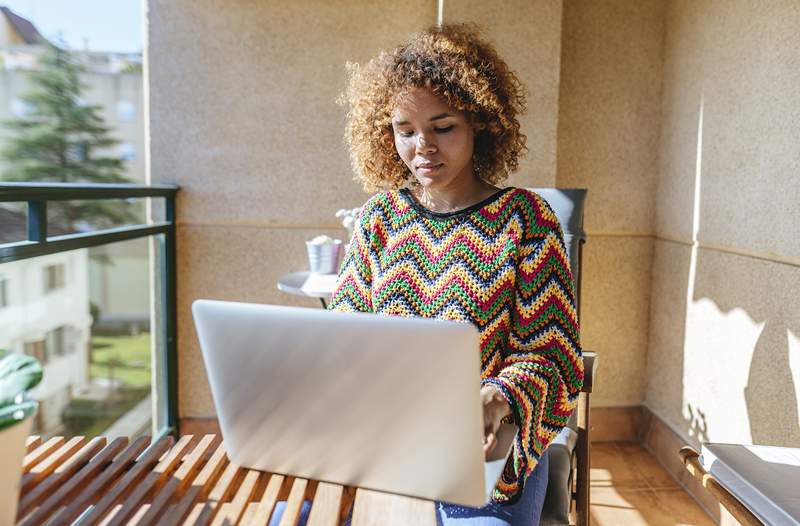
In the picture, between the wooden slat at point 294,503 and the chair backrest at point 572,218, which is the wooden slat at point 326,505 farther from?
the chair backrest at point 572,218

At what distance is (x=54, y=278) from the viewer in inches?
110

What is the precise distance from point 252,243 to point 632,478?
1898mm

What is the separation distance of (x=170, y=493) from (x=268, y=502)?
0.11 m

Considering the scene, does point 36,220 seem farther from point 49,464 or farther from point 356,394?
point 356,394

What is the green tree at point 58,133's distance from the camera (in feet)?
32.4

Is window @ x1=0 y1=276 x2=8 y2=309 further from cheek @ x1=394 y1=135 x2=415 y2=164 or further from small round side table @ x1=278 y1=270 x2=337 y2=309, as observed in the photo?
cheek @ x1=394 y1=135 x2=415 y2=164

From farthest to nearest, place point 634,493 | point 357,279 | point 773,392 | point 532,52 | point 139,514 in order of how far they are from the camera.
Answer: point 532,52 → point 634,493 → point 773,392 → point 357,279 → point 139,514

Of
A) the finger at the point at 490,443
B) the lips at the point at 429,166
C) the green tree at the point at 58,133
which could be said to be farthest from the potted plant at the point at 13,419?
the green tree at the point at 58,133

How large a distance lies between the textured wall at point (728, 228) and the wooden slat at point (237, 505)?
1.63m

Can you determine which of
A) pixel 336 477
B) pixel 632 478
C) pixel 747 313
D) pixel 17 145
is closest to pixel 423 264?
pixel 336 477

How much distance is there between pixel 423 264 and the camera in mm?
1075

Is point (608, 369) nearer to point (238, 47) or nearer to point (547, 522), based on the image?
point (547, 522)

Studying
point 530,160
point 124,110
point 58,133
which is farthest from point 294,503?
point 58,133

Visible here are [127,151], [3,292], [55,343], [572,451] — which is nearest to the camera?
[572,451]
